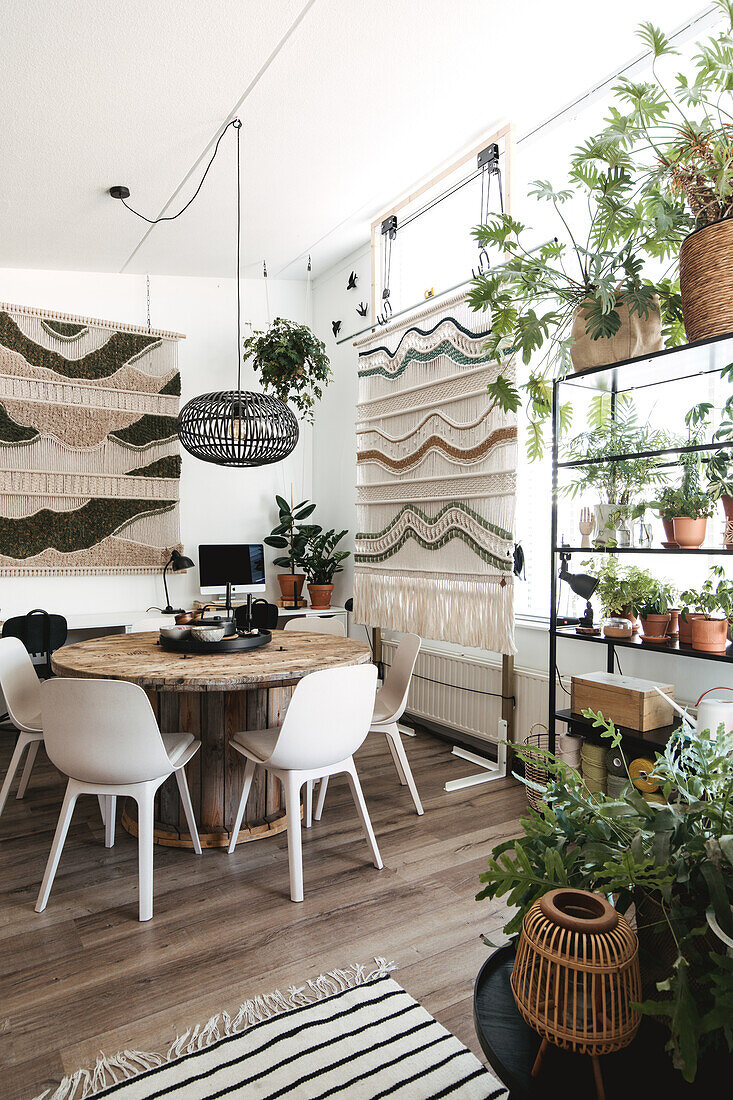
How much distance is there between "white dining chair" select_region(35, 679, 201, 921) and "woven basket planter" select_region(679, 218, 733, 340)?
2.01 meters

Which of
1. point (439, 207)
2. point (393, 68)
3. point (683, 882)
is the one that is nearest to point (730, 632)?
point (683, 882)

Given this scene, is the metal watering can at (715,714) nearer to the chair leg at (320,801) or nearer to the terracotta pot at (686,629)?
the terracotta pot at (686,629)

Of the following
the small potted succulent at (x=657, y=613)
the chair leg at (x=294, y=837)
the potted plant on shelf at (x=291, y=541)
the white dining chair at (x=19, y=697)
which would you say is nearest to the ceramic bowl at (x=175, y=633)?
the white dining chair at (x=19, y=697)

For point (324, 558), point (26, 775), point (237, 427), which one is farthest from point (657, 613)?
point (324, 558)

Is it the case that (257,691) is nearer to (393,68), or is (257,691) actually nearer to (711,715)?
(711,715)

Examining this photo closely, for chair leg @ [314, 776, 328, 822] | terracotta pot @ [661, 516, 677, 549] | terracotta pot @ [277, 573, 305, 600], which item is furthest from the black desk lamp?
terracotta pot @ [277, 573, 305, 600]

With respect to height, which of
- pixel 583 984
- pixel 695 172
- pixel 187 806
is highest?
pixel 695 172

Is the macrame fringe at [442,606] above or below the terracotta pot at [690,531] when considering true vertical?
below

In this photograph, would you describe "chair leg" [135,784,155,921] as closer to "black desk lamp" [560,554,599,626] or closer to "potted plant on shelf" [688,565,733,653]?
"black desk lamp" [560,554,599,626]

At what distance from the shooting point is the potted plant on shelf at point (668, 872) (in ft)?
2.78

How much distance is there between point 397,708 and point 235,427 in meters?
1.37

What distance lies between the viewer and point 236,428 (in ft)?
9.50

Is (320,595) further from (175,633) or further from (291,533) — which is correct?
(175,633)

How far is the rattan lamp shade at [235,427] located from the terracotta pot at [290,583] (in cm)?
200
